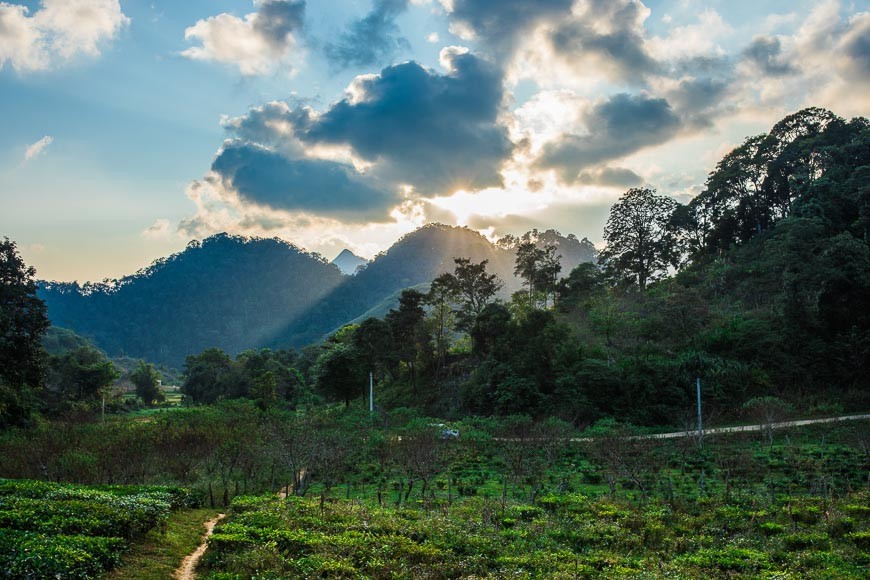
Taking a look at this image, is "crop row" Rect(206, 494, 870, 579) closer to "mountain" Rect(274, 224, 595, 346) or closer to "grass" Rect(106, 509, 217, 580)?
"grass" Rect(106, 509, 217, 580)

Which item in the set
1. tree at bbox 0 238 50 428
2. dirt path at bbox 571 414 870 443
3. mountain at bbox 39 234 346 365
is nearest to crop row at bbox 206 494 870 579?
dirt path at bbox 571 414 870 443

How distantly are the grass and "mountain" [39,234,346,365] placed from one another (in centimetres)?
14185

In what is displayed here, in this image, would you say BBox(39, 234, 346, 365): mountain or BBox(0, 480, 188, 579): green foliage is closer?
BBox(0, 480, 188, 579): green foliage

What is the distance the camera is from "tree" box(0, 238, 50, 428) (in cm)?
3183

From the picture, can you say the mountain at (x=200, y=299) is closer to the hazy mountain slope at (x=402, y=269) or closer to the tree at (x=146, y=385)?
the hazy mountain slope at (x=402, y=269)

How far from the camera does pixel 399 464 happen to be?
25.4m

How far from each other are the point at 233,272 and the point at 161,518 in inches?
6572

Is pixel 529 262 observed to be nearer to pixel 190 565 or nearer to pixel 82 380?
pixel 190 565

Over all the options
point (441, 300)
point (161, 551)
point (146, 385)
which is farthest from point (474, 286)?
point (146, 385)

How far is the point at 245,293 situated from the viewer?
165 m

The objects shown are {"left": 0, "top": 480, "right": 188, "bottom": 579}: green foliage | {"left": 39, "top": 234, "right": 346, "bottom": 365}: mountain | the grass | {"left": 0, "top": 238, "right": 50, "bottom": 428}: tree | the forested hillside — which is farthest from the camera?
{"left": 39, "top": 234, "right": 346, "bottom": 365}: mountain

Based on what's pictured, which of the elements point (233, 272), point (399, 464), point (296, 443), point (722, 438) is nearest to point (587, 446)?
point (722, 438)

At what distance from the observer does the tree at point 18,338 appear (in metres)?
31.8

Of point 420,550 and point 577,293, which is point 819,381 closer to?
point 577,293
